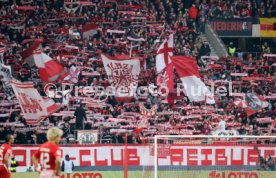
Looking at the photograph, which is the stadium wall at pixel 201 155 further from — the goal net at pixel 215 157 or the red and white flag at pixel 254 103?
the red and white flag at pixel 254 103

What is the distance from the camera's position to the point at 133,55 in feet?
126

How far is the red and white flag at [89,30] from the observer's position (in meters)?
39.5

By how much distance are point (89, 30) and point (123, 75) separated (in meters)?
5.60

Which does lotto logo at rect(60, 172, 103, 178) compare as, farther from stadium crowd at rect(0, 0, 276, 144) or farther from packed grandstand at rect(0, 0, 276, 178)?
stadium crowd at rect(0, 0, 276, 144)

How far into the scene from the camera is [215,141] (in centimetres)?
2277

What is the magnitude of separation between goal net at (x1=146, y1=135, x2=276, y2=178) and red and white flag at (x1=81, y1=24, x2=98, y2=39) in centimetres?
1701

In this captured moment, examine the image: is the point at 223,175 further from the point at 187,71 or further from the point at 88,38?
the point at 88,38

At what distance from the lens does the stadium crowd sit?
33.6 meters

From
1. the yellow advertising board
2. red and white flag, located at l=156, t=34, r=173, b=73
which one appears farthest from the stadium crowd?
red and white flag, located at l=156, t=34, r=173, b=73

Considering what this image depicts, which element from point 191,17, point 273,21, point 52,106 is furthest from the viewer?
point 273,21

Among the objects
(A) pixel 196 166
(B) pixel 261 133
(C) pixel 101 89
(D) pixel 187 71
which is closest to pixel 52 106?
(C) pixel 101 89

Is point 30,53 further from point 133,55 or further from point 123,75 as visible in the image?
point 133,55

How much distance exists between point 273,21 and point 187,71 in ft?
41.8

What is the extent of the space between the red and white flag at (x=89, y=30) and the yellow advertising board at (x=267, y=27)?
35.3 feet
